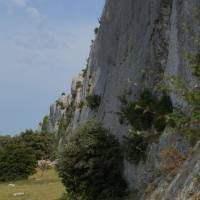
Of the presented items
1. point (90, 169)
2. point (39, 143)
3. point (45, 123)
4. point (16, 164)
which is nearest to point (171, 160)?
point (90, 169)

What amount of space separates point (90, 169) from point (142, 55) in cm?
667

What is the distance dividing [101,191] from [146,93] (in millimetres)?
5016

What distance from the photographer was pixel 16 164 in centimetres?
4812

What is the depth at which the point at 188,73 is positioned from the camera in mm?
19531

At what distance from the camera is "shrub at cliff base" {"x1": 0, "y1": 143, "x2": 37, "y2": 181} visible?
47.8 meters

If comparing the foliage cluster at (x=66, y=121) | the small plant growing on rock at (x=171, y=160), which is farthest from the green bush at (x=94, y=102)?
the small plant growing on rock at (x=171, y=160)

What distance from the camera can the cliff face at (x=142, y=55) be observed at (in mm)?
19500

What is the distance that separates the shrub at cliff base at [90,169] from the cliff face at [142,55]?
0.65 metres

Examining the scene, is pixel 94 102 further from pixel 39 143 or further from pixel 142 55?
pixel 39 143

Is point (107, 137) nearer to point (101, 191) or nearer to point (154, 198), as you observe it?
point (101, 191)

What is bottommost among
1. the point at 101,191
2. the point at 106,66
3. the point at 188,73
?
the point at 101,191

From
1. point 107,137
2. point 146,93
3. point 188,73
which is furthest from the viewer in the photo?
point 107,137

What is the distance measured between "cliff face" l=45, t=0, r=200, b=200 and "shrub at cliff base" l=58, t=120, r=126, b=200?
65cm

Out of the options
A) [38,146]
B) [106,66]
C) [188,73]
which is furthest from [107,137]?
[38,146]
